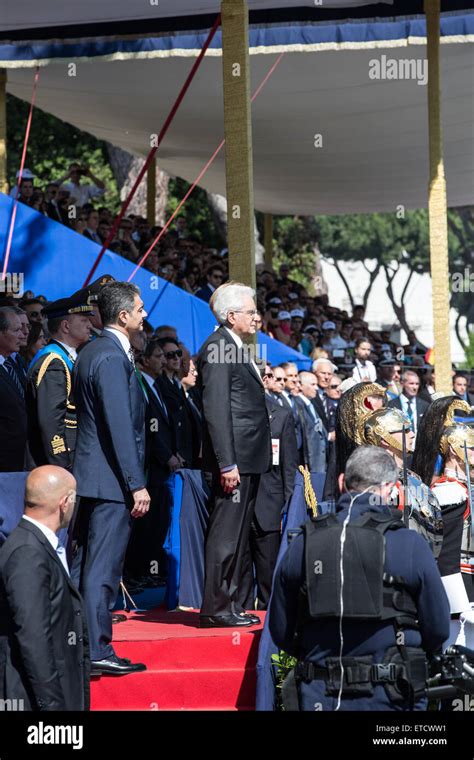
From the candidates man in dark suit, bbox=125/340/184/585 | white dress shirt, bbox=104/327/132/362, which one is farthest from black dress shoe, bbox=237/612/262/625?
man in dark suit, bbox=125/340/184/585

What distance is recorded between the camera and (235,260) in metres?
7.87

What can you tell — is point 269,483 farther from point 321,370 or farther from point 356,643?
point 321,370

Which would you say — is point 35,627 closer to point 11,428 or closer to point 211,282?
point 11,428

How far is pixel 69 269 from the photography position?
38.8 feet

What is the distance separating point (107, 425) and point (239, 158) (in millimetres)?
2464

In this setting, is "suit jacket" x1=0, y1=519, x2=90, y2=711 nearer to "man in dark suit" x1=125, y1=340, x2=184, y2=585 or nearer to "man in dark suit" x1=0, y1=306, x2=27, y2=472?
"man in dark suit" x1=0, y1=306, x2=27, y2=472

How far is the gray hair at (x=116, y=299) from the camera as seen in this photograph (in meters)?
6.36

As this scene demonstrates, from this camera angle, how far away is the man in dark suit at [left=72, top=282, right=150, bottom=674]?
6.15 m

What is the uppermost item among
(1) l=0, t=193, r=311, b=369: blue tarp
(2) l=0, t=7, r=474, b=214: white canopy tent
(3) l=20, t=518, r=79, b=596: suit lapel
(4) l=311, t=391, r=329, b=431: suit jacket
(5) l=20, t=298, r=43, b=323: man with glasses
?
(2) l=0, t=7, r=474, b=214: white canopy tent

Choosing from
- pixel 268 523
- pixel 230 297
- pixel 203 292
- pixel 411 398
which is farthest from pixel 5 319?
pixel 203 292

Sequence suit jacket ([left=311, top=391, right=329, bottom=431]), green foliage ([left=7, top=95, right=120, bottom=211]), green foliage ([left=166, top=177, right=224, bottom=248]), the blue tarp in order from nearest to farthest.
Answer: the blue tarp
suit jacket ([left=311, top=391, right=329, bottom=431])
green foliage ([left=7, top=95, right=120, bottom=211])
green foliage ([left=166, top=177, right=224, bottom=248])

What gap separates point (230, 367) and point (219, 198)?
24.2 meters

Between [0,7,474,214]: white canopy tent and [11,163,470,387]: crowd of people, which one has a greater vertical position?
[0,7,474,214]: white canopy tent
